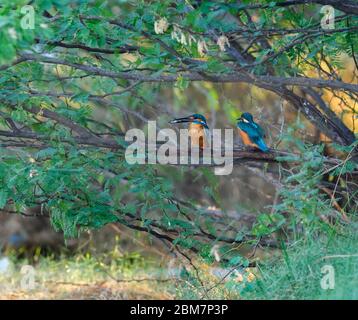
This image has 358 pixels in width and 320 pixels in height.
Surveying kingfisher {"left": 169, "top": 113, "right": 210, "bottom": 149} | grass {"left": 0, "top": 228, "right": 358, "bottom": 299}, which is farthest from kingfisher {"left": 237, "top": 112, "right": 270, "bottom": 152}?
grass {"left": 0, "top": 228, "right": 358, "bottom": 299}

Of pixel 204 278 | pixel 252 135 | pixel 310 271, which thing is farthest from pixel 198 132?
pixel 310 271

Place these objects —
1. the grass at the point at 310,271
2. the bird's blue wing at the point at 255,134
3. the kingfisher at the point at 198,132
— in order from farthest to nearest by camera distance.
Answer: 1. the kingfisher at the point at 198,132
2. the bird's blue wing at the point at 255,134
3. the grass at the point at 310,271

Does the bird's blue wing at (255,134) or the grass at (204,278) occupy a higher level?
the bird's blue wing at (255,134)

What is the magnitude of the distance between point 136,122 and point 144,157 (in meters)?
2.89

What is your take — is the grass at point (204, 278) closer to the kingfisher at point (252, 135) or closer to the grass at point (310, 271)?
the grass at point (310, 271)

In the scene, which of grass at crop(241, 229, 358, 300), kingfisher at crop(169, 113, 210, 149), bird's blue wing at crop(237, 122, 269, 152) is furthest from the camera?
kingfisher at crop(169, 113, 210, 149)

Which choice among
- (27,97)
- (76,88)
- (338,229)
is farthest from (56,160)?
(338,229)

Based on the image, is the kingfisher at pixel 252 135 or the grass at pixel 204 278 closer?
the grass at pixel 204 278

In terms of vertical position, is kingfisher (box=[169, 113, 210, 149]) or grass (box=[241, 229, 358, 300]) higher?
kingfisher (box=[169, 113, 210, 149])

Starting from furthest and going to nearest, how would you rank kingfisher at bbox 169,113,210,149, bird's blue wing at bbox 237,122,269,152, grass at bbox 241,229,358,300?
kingfisher at bbox 169,113,210,149, bird's blue wing at bbox 237,122,269,152, grass at bbox 241,229,358,300

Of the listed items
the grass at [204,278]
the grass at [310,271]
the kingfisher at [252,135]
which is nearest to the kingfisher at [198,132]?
the kingfisher at [252,135]

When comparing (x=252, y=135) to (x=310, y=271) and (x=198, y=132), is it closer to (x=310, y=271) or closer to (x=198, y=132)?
(x=198, y=132)

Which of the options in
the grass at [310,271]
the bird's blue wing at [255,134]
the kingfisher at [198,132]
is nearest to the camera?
the grass at [310,271]

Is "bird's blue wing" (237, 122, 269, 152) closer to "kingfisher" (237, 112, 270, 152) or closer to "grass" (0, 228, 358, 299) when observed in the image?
"kingfisher" (237, 112, 270, 152)
